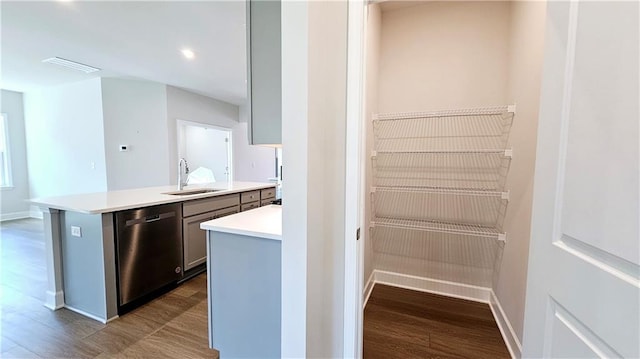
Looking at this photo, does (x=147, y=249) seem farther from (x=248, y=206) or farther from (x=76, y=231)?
(x=248, y=206)

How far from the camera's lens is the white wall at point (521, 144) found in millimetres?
1635

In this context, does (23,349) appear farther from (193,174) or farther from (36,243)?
(193,174)

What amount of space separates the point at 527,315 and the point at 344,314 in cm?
76

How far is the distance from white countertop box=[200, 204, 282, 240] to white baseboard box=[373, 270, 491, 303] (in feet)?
5.08

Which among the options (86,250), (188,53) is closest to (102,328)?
(86,250)

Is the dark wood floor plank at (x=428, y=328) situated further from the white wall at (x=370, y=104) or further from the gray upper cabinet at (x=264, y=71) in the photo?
the gray upper cabinet at (x=264, y=71)

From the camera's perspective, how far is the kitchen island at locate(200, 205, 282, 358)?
1.40 m

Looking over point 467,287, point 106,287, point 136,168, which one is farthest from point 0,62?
point 467,287

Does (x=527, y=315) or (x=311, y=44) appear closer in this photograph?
(x=527, y=315)

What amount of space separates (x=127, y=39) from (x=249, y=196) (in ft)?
7.28

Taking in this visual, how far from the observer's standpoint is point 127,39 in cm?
300

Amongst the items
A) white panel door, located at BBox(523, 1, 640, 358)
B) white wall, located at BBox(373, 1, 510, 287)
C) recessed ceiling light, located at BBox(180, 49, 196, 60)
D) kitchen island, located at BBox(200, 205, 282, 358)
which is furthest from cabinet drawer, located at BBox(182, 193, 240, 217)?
white panel door, located at BBox(523, 1, 640, 358)

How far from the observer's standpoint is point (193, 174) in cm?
639

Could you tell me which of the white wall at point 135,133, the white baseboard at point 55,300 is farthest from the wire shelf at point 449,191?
the white wall at point 135,133
